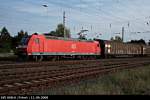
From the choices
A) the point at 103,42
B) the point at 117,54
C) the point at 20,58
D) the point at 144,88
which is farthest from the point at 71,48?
the point at 144,88

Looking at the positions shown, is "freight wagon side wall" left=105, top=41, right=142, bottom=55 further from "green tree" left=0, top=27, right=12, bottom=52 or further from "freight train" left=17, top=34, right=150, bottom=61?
"green tree" left=0, top=27, right=12, bottom=52

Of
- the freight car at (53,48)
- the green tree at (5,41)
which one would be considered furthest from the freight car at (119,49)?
the green tree at (5,41)

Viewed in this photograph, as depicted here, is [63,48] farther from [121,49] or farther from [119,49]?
[121,49]

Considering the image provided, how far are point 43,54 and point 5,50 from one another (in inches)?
1870

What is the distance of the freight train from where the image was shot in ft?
101

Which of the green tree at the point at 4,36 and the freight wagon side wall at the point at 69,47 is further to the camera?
the green tree at the point at 4,36

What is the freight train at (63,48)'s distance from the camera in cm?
3077

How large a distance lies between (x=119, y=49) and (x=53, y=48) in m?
24.5

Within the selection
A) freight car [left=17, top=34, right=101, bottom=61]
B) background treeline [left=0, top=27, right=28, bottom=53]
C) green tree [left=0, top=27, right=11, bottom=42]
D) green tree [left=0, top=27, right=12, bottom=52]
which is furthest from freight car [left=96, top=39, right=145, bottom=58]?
green tree [left=0, top=27, right=11, bottom=42]

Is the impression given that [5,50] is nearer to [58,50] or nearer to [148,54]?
[148,54]

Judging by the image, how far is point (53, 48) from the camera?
34.2 meters

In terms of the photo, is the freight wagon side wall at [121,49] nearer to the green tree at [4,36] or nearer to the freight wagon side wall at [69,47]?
the freight wagon side wall at [69,47]

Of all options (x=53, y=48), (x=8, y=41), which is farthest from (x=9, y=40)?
(x=53, y=48)

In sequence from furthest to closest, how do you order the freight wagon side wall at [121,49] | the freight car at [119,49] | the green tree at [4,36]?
the green tree at [4,36] < the freight wagon side wall at [121,49] < the freight car at [119,49]
